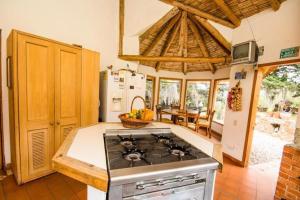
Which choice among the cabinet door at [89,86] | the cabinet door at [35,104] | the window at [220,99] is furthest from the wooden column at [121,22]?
the window at [220,99]

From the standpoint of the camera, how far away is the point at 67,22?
9.40ft

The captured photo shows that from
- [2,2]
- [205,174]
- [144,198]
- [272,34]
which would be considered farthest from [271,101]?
[2,2]

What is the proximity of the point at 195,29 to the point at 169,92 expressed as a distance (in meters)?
2.92

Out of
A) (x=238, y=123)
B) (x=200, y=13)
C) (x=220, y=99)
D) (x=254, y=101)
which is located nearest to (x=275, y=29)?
(x=254, y=101)

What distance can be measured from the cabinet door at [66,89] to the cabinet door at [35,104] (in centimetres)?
8

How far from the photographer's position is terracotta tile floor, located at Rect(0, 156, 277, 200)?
1.94 metres

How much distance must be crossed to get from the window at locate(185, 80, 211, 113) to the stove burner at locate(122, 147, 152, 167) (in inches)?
205

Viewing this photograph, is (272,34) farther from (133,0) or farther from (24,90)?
(24,90)

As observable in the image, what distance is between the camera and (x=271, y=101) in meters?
6.61

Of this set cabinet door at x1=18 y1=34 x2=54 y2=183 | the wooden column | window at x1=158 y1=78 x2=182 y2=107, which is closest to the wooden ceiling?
the wooden column

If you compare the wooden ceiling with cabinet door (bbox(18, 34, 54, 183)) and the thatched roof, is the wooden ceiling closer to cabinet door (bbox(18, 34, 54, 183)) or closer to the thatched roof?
the thatched roof

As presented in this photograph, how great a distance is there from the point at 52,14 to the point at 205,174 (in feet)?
10.9

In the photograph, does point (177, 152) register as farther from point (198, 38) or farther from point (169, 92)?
point (169, 92)

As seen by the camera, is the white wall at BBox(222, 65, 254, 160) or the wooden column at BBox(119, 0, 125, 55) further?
the wooden column at BBox(119, 0, 125, 55)
